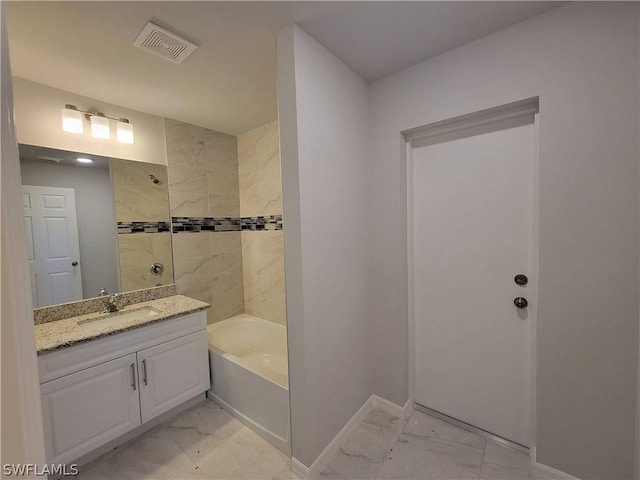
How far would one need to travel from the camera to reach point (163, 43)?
4.70ft

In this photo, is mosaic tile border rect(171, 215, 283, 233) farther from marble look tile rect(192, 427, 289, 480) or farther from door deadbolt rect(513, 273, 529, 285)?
door deadbolt rect(513, 273, 529, 285)

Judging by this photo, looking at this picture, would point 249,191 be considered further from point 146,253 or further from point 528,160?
point 528,160

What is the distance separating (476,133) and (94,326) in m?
→ 2.81

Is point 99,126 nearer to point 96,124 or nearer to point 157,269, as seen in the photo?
point 96,124

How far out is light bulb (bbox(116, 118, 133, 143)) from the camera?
83.0 inches

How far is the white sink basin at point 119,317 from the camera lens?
1.88 m

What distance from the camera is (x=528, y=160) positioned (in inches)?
59.8

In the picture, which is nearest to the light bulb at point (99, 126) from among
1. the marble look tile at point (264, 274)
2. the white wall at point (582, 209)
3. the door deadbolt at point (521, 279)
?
the marble look tile at point (264, 274)

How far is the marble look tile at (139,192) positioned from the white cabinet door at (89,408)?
114cm

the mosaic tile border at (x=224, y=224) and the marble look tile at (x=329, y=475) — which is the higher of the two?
the mosaic tile border at (x=224, y=224)

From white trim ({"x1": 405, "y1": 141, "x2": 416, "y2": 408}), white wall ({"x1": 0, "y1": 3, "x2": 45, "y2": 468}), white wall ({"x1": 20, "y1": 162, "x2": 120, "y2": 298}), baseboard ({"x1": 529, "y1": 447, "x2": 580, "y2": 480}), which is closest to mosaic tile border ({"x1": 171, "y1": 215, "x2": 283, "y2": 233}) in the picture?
white wall ({"x1": 20, "y1": 162, "x2": 120, "y2": 298})

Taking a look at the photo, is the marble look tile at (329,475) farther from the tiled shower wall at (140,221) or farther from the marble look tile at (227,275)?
the tiled shower wall at (140,221)

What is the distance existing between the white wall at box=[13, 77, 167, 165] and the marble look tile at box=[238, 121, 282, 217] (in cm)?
78

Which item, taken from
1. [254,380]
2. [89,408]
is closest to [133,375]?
[89,408]
